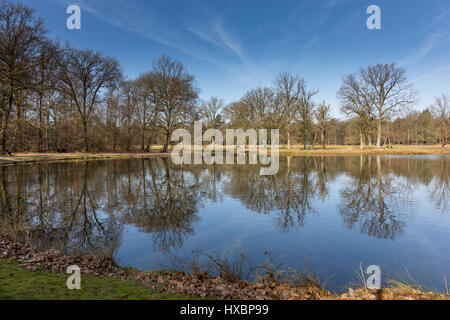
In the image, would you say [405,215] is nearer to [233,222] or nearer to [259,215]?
[259,215]

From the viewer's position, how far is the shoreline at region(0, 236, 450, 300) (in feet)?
12.0

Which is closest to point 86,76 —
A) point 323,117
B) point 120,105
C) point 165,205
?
point 120,105

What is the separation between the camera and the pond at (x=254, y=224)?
5594 millimetres

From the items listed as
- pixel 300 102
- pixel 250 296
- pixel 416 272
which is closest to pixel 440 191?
pixel 416 272

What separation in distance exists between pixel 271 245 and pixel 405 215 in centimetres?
617

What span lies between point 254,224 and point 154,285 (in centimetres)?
470

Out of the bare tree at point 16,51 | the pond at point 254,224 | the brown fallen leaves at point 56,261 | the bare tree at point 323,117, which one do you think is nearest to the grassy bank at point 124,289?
the brown fallen leaves at point 56,261

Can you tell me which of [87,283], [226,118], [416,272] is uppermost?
[226,118]

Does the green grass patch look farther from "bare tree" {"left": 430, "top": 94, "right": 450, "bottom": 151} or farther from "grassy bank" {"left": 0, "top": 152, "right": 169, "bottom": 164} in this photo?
"bare tree" {"left": 430, "top": 94, "right": 450, "bottom": 151}

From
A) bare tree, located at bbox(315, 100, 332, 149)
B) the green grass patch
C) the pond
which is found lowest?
the pond

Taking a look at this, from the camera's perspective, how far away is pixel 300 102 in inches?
1939

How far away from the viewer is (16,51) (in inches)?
930

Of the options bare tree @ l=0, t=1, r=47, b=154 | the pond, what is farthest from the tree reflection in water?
bare tree @ l=0, t=1, r=47, b=154

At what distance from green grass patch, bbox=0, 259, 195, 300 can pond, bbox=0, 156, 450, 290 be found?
1216 mm
